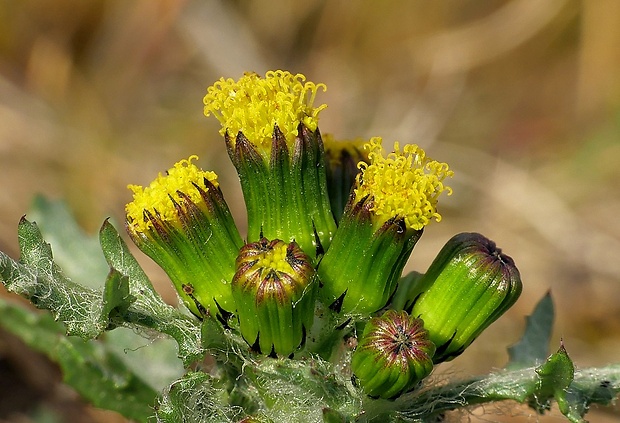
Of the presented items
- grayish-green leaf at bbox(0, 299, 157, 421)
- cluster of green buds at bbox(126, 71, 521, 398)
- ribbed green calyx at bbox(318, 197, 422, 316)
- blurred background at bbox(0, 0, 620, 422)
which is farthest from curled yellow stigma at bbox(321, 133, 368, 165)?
blurred background at bbox(0, 0, 620, 422)

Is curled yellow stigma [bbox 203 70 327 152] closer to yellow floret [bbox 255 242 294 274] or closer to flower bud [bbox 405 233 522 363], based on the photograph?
yellow floret [bbox 255 242 294 274]

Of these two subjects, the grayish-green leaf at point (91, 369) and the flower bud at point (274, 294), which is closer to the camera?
the flower bud at point (274, 294)

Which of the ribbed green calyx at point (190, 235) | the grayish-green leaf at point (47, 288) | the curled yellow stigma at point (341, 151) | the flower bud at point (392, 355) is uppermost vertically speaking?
the curled yellow stigma at point (341, 151)

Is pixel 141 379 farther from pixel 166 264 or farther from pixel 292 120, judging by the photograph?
pixel 292 120

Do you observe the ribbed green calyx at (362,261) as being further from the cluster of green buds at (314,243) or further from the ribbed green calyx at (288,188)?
the ribbed green calyx at (288,188)

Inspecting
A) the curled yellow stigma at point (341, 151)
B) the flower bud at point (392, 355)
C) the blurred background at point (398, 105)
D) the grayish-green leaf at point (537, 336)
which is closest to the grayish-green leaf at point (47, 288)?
the flower bud at point (392, 355)

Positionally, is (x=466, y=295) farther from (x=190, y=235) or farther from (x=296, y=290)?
(x=190, y=235)

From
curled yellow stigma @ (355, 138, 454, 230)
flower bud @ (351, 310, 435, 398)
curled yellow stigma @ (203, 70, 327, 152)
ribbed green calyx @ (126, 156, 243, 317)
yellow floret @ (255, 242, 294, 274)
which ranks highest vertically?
curled yellow stigma @ (203, 70, 327, 152)
